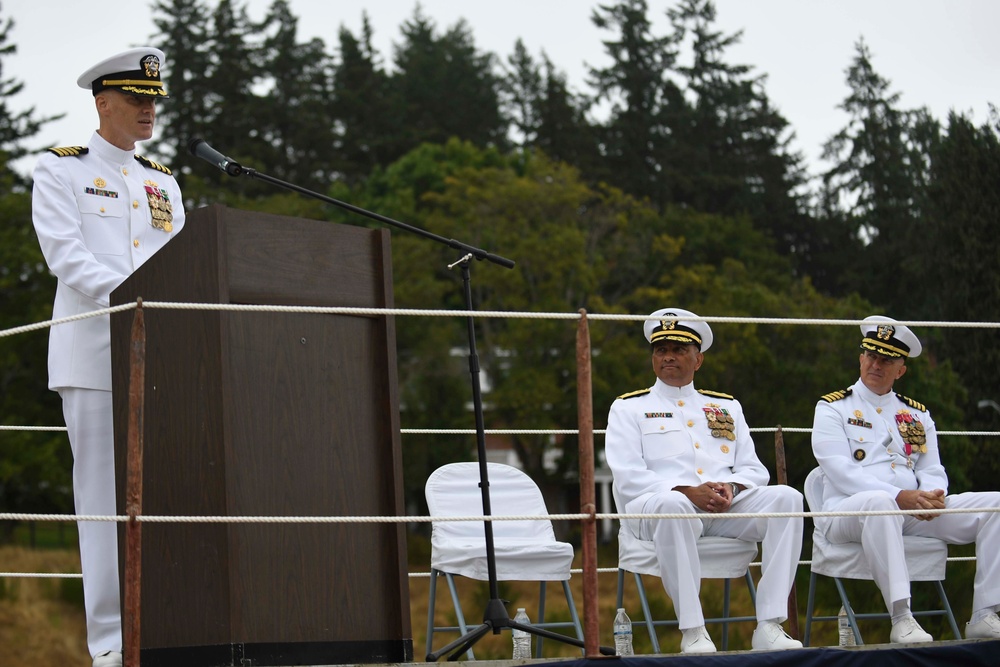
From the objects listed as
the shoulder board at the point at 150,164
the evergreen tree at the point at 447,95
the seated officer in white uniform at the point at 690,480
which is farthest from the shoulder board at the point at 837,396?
the evergreen tree at the point at 447,95

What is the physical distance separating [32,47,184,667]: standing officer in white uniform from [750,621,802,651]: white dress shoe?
6.15 ft

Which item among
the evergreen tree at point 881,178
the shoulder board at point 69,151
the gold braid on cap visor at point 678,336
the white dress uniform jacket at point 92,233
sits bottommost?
the gold braid on cap visor at point 678,336

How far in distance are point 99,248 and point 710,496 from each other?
80.6 inches

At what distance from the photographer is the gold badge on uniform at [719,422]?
16.1 ft

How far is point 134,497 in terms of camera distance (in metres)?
3.18

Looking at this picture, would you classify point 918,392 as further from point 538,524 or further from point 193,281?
point 193,281

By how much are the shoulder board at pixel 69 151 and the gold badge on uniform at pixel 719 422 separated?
→ 235 centimetres

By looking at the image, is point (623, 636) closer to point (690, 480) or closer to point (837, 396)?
point (690, 480)

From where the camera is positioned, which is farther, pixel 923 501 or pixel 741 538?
pixel 923 501

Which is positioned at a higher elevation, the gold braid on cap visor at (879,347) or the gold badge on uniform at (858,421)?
the gold braid on cap visor at (879,347)

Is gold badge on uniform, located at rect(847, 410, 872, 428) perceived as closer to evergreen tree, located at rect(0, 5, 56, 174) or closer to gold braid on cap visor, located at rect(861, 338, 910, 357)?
gold braid on cap visor, located at rect(861, 338, 910, 357)

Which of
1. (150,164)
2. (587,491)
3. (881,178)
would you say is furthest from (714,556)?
(881,178)

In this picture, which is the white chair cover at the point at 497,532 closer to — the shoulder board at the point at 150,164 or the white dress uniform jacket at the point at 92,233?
the white dress uniform jacket at the point at 92,233

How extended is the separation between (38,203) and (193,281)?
0.61 meters
